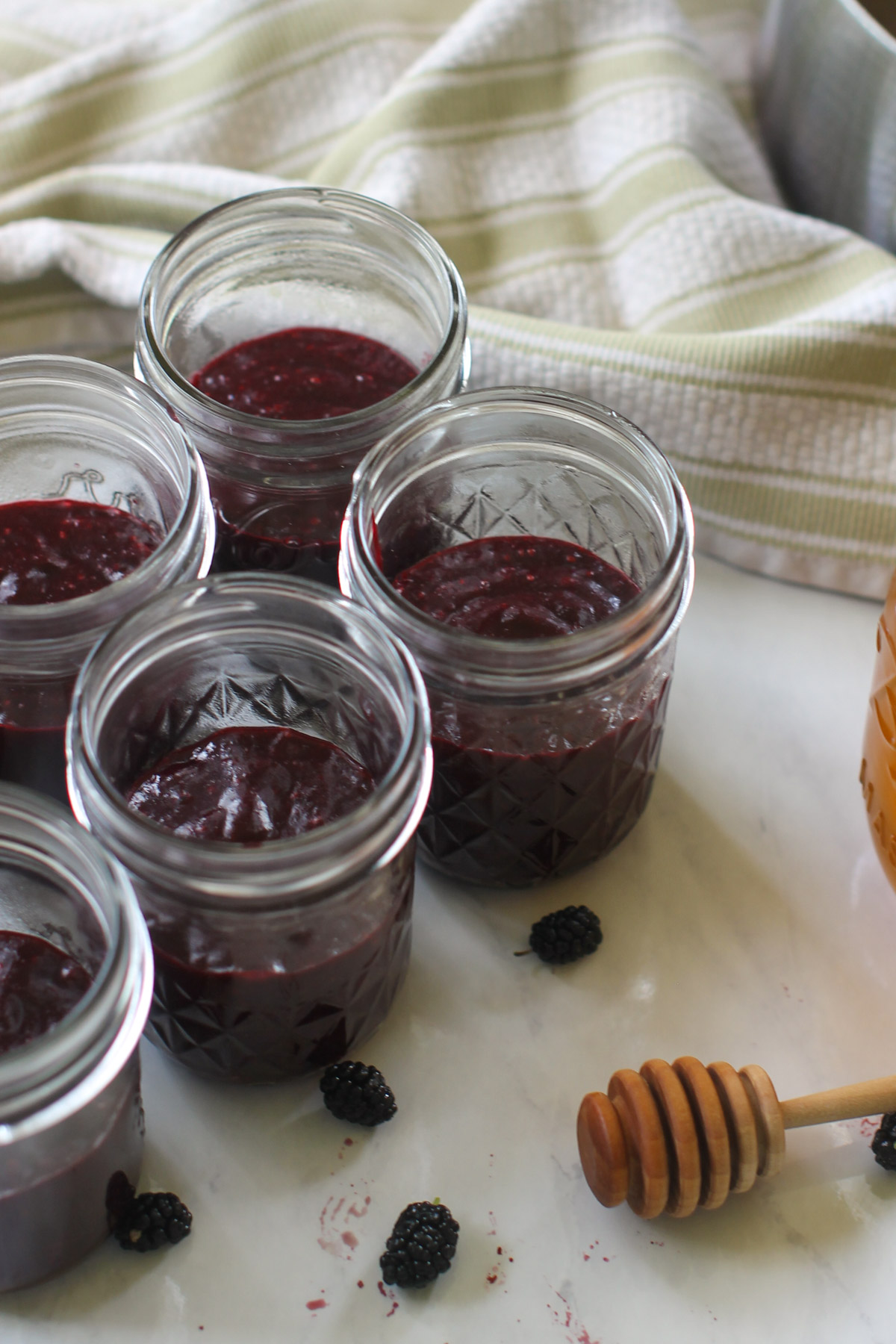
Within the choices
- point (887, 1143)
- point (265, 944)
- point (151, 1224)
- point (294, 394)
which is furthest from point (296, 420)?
point (887, 1143)

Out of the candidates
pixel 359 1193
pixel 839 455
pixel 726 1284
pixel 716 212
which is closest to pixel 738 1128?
pixel 726 1284

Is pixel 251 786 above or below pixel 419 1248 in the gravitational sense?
above

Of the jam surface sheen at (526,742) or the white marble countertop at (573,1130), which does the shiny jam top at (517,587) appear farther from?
the white marble countertop at (573,1130)

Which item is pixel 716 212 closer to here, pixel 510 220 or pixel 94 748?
pixel 510 220

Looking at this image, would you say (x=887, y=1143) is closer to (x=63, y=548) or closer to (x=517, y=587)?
(x=517, y=587)

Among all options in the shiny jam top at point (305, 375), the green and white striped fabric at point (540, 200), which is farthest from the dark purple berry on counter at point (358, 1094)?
the green and white striped fabric at point (540, 200)

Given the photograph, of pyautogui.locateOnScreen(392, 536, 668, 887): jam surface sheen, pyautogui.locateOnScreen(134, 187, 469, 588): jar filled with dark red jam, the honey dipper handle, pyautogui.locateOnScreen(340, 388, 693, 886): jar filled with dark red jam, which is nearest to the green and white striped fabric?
pyautogui.locateOnScreen(134, 187, 469, 588): jar filled with dark red jam
